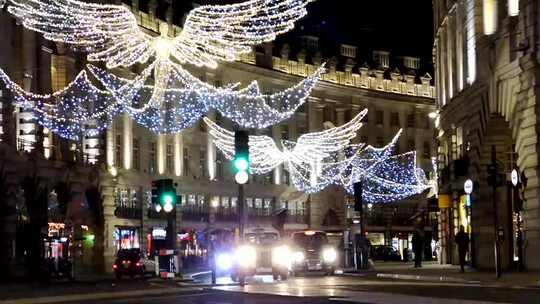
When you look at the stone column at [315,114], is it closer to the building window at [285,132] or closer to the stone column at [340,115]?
the stone column at [340,115]

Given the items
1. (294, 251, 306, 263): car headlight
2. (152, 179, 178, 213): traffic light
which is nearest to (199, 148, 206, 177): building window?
(294, 251, 306, 263): car headlight

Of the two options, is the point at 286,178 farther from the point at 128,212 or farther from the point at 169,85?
the point at 128,212

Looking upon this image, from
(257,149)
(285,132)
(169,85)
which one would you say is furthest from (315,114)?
(169,85)

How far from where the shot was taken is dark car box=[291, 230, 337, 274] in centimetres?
4719

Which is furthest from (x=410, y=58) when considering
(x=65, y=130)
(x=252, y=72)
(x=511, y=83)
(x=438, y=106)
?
(x=511, y=83)

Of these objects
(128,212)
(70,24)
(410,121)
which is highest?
(410,121)

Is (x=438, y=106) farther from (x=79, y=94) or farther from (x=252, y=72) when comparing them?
(x=252, y=72)

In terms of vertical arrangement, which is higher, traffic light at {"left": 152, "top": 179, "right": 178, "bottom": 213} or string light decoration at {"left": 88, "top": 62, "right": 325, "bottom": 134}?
string light decoration at {"left": 88, "top": 62, "right": 325, "bottom": 134}

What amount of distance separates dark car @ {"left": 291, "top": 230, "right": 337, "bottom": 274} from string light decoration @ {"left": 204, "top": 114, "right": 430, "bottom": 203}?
2713cm

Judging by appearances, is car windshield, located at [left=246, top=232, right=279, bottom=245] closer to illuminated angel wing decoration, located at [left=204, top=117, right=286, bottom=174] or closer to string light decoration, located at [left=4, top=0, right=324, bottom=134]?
string light decoration, located at [left=4, top=0, right=324, bottom=134]

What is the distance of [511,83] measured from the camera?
40.2m

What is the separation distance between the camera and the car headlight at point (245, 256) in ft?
→ 115

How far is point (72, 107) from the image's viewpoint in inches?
2466

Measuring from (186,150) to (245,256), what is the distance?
5067 cm
